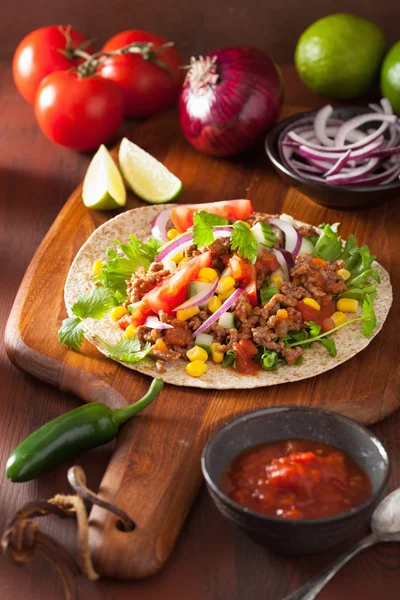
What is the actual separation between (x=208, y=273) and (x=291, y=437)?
1.24m

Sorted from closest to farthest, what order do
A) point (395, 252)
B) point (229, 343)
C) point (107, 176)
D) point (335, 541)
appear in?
point (335, 541) < point (229, 343) < point (395, 252) < point (107, 176)

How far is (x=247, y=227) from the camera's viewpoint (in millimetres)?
4613

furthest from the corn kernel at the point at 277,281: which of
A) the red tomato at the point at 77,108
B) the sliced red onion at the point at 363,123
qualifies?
the red tomato at the point at 77,108

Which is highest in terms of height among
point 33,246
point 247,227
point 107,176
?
point 247,227

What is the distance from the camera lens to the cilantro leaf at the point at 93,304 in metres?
4.61

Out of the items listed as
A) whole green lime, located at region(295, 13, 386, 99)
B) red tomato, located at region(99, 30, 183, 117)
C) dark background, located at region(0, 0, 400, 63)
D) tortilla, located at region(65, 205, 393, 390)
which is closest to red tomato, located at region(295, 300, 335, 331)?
tortilla, located at region(65, 205, 393, 390)

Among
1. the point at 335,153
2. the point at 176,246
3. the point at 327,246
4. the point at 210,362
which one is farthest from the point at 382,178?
the point at 210,362

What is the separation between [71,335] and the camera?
14.8 feet

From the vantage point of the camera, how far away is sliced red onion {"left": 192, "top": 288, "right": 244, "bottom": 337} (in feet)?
14.7

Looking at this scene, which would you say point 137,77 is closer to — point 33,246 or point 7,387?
point 33,246

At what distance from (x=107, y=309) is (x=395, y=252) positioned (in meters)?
1.95

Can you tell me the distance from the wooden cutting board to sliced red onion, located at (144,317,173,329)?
0.29 metres

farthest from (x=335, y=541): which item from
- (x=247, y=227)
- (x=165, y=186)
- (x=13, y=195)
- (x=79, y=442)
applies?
(x=13, y=195)

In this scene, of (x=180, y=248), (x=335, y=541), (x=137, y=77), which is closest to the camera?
(x=335, y=541)
